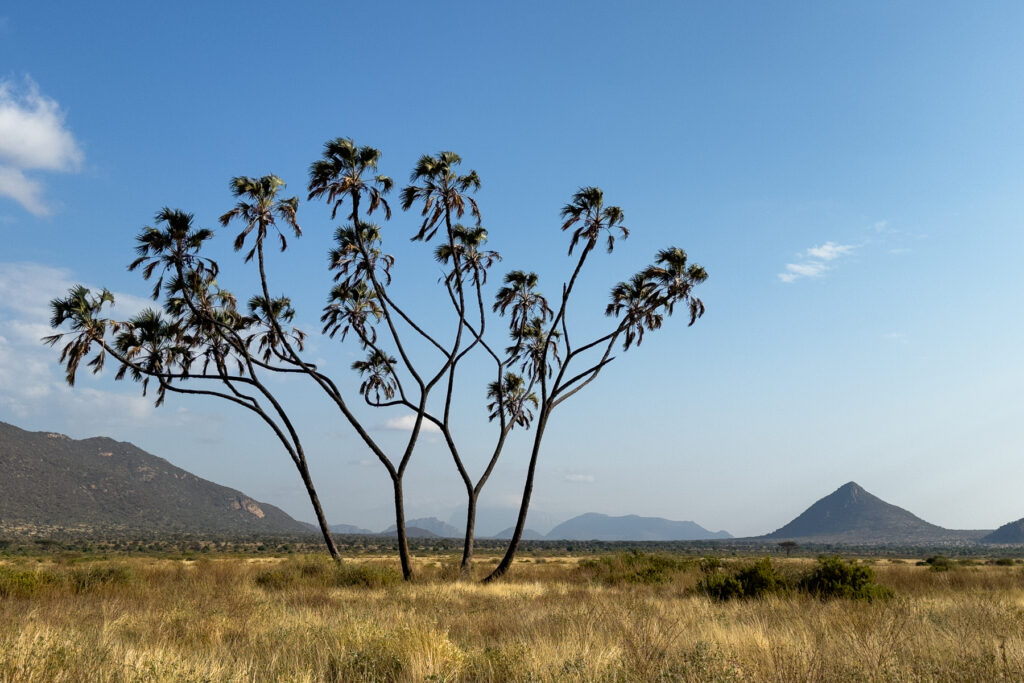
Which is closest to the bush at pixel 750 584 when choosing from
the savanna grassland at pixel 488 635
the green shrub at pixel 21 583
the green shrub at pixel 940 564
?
the savanna grassland at pixel 488 635

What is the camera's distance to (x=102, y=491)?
134750 mm

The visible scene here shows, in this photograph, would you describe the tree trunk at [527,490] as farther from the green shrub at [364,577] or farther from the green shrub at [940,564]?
the green shrub at [940,564]

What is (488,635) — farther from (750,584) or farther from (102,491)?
(102,491)

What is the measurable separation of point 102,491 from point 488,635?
149188 mm

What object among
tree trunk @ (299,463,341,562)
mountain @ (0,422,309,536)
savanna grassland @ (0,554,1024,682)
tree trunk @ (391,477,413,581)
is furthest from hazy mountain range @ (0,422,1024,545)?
savanna grassland @ (0,554,1024,682)

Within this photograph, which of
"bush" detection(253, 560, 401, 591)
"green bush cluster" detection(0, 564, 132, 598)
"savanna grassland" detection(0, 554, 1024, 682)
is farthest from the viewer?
"bush" detection(253, 560, 401, 591)

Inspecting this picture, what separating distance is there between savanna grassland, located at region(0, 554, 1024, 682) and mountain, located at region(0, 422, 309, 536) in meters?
114

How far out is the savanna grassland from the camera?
7355 millimetres

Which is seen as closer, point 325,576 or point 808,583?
point 808,583

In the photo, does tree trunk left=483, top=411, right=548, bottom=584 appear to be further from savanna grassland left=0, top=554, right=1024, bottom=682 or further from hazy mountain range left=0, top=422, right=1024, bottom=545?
hazy mountain range left=0, top=422, right=1024, bottom=545

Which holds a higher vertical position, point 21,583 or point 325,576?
point 21,583

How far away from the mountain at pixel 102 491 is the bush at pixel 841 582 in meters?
121

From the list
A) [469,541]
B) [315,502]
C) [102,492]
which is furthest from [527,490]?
[102,492]

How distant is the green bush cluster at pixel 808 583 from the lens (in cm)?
1657
